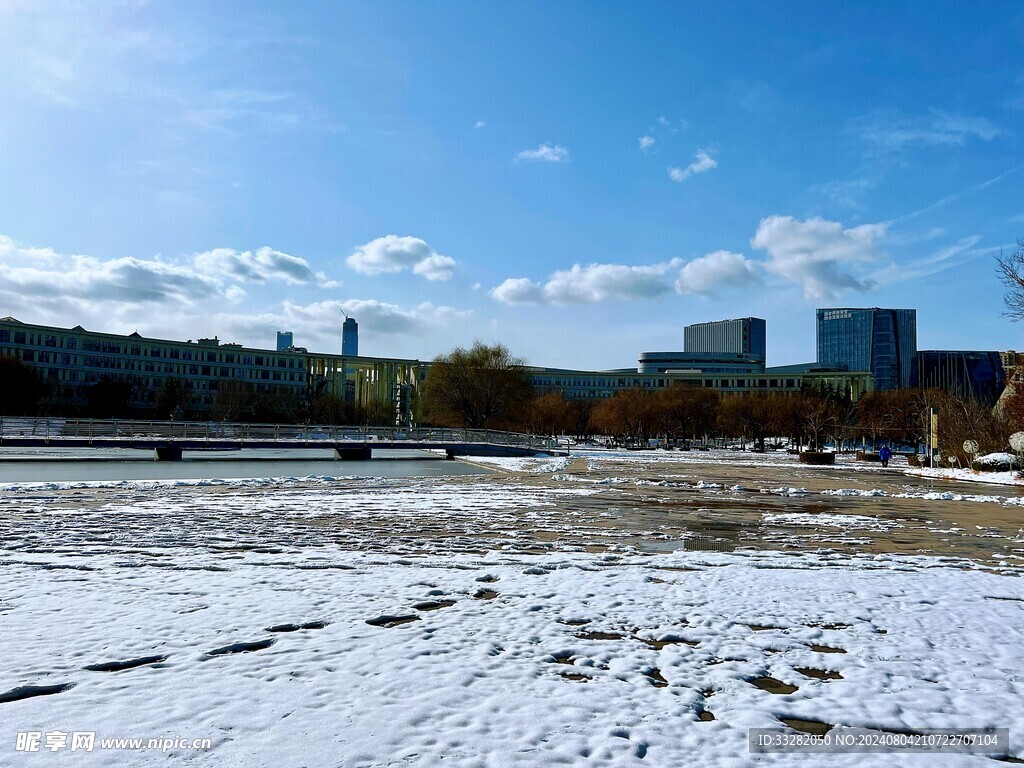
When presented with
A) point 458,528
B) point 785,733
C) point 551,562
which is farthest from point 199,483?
point 785,733

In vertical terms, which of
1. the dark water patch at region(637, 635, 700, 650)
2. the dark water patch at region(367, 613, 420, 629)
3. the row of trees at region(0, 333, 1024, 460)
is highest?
the row of trees at region(0, 333, 1024, 460)

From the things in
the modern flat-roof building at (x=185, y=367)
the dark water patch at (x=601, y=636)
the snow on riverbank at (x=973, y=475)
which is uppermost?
the modern flat-roof building at (x=185, y=367)

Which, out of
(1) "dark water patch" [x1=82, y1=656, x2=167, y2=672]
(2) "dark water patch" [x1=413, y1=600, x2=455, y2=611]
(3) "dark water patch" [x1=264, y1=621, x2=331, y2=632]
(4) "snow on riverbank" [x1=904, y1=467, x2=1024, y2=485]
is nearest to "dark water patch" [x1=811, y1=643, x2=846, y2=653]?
(2) "dark water patch" [x1=413, y1=600, x2=455, y2=611]

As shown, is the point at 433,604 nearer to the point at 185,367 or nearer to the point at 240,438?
the point at 240,438

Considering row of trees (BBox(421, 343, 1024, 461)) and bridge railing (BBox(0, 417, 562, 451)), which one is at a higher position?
row of trees (BBox(421, 343, 1024, 461))

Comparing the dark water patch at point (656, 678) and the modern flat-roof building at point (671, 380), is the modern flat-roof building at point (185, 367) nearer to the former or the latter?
the modern flat-roof building at point (671, 380)

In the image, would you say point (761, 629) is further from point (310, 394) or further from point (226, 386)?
point (310, 394)

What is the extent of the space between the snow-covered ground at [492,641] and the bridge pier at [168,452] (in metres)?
35.0

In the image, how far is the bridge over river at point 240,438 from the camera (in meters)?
44.5

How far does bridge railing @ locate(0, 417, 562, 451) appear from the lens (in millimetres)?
44906

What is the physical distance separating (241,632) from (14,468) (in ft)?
113

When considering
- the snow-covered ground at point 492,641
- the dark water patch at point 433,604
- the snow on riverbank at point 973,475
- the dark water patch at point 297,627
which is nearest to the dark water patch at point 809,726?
the snow-covered ground at point 492,641

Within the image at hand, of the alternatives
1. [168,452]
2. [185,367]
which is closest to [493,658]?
[168,452]

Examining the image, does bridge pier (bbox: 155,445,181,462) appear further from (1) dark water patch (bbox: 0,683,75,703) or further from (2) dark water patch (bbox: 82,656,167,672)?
(1) dark water patch (bbox: 0,683,75,703)
